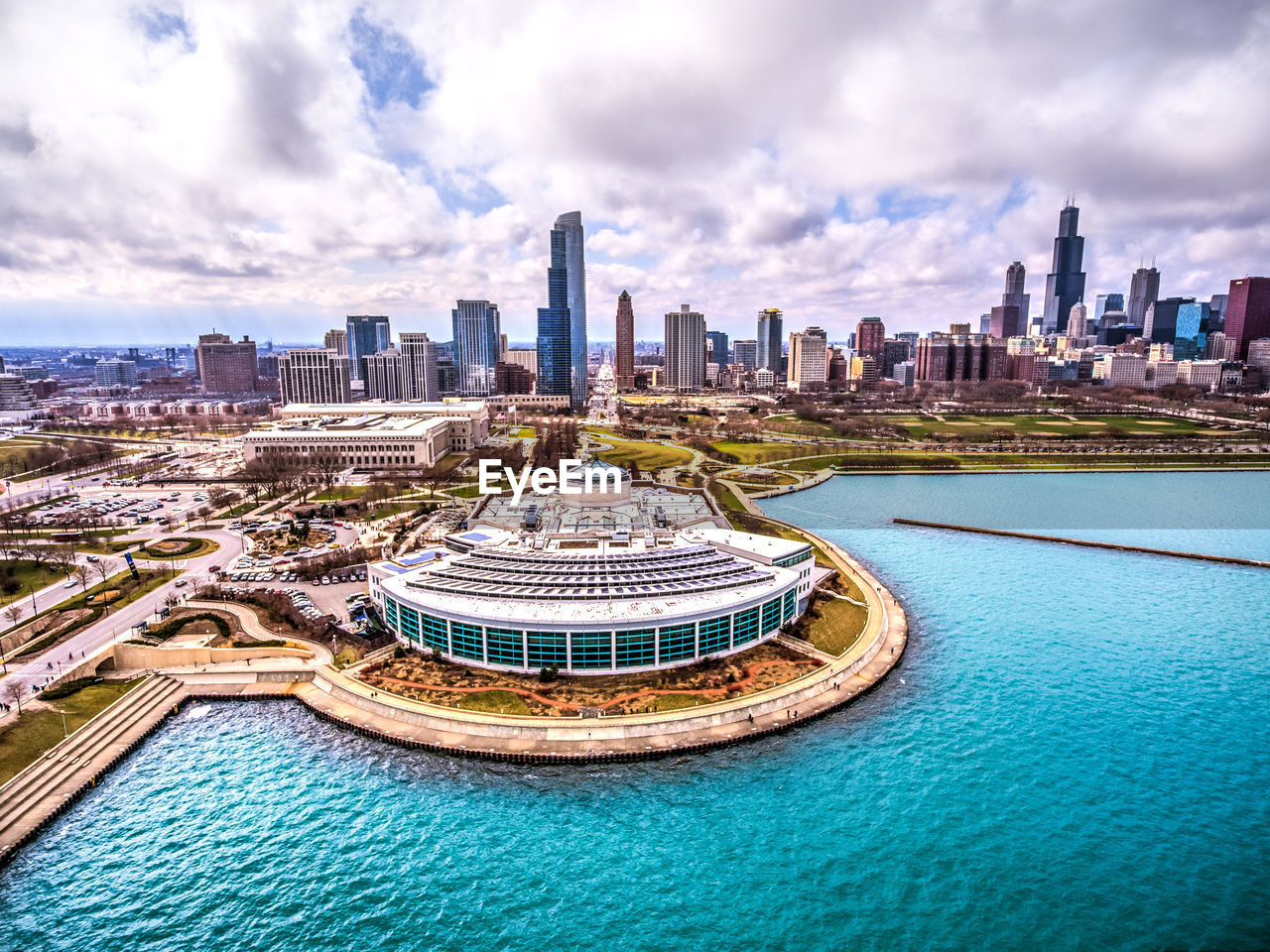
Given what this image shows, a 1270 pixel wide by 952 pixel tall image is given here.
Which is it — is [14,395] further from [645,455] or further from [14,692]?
[14,692]

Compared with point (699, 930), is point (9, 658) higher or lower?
higher

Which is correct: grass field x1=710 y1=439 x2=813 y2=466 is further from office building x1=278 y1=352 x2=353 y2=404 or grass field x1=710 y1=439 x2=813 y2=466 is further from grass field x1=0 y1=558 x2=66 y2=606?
office building x1=278 y1=352 x2=353 y2=404

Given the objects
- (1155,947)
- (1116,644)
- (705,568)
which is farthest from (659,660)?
(1116,644)

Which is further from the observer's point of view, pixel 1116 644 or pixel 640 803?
pixel 1116 644

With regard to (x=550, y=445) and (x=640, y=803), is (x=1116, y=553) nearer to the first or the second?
(x=640, y=803)

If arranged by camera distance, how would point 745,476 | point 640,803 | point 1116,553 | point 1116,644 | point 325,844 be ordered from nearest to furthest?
point 325,844 → point 640,803 → point 1116,644 → point 1116,553 → point 745,476

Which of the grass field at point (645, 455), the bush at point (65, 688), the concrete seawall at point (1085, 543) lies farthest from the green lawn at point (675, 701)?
the grass field at point (645, 455)

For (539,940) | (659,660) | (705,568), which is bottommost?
(539,940)

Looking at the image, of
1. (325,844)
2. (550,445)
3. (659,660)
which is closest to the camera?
(325,844)
